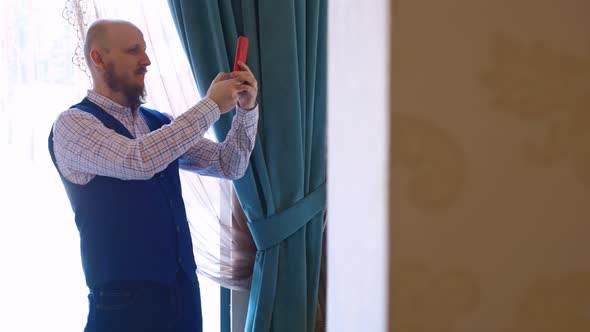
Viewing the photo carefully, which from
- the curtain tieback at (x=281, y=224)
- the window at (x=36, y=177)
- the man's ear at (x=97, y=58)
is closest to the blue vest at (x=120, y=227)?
the man's ear at (x=97, y=58)

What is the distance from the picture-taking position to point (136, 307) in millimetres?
1536

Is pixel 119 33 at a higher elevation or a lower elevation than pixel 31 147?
higher

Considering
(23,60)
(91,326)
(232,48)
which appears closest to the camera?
(91,326)

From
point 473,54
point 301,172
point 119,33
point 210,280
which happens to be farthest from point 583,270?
point 210,280

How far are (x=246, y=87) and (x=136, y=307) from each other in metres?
0.61

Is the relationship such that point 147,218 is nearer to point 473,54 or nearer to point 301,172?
point 301,172

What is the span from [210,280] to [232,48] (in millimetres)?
751

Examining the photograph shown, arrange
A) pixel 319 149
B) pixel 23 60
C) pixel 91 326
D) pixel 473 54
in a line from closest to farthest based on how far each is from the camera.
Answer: pixel 473 54
pixel 91 326
pixel 23 60
pixel 319 149

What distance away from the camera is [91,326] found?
154 cm

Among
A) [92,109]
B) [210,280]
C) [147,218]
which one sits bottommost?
[210,280]

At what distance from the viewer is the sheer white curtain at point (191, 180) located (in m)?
1.84

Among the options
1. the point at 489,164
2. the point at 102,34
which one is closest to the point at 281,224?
the point at 102,34

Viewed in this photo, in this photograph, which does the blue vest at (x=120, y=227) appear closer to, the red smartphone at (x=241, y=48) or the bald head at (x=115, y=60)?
the bald head at (x=115, y=60)

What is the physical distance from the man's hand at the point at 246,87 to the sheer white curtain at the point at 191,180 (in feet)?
0.89
